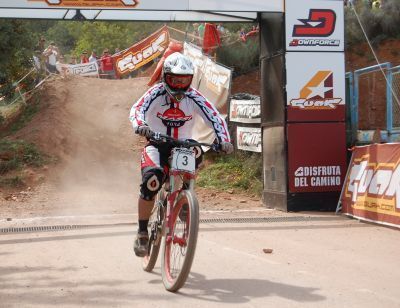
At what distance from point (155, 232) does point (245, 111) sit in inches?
385

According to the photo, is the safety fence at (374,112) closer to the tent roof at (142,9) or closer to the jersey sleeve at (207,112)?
the tent roof at (142,9)

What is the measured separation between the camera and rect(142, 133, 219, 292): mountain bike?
219 inches

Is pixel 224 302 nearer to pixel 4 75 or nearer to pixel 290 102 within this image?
pixel 290 102

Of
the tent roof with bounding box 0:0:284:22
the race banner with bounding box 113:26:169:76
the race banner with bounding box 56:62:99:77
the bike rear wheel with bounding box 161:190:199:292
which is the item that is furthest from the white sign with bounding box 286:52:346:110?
the race banner with bounding box 56:62:99:77

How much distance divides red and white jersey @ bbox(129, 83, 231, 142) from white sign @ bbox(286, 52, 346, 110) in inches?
224

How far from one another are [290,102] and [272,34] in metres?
1.39

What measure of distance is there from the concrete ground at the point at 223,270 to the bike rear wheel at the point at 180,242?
15 centimetres

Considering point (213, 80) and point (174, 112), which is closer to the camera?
point (174, 112)

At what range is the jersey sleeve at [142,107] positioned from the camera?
6.23 m

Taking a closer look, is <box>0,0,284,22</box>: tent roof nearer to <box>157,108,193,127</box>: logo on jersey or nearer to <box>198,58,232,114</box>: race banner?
<box>198,58,232,114</box>: race banner

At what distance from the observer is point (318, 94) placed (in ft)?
39.7

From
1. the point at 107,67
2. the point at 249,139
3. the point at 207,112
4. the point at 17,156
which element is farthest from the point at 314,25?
the point at 107,67

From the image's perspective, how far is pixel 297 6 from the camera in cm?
1199

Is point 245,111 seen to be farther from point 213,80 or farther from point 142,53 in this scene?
point 142,53
